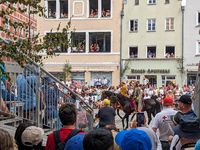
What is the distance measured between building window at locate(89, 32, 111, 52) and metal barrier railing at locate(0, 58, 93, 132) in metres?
27.2

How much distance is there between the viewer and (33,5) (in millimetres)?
4676

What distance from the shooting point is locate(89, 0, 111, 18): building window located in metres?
33.9

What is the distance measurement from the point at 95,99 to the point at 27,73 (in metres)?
20.0

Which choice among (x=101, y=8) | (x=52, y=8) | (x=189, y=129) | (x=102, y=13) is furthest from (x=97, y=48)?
(x=189, y=129)

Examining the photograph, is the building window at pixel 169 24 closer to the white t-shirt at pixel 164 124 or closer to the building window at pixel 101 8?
the building window at pixel 101 8

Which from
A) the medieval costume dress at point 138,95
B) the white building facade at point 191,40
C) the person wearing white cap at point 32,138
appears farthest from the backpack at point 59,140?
the white building facade at point 191,40

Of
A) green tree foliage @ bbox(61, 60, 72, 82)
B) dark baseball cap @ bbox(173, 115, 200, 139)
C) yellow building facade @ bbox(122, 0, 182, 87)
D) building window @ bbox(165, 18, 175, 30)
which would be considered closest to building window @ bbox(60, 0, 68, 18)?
green tree foliage @ bbox(61, 60, 72, 82)

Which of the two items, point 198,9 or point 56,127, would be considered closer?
point 56,127

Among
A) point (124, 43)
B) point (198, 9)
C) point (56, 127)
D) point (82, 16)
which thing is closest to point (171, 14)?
point (198, 9)

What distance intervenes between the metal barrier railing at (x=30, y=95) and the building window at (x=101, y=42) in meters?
27.2

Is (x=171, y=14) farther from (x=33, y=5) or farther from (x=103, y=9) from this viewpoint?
(x=33, y=5)

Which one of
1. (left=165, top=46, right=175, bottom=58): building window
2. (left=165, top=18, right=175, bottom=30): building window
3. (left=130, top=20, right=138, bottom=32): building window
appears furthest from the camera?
(left=130, top=20, right=138, bottom=32): building window

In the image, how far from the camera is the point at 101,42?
3416 centimetres

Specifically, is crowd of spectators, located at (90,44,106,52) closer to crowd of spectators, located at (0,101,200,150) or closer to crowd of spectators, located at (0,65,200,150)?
crowd of spectators, located at (0,65,200,150)
